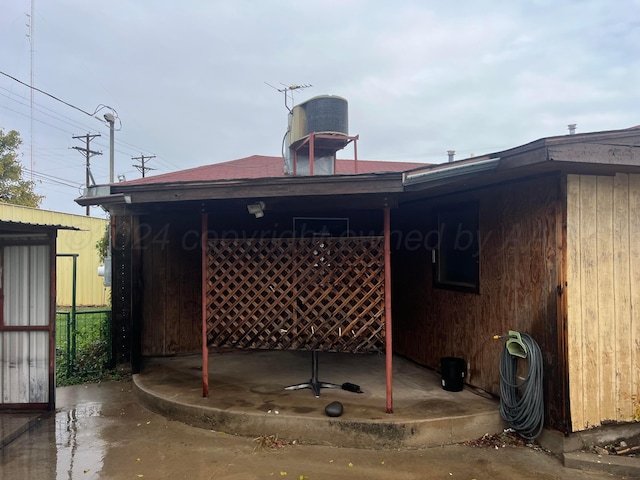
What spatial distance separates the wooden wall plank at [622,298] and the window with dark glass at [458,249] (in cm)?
128

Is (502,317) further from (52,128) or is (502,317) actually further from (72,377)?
(52,128)

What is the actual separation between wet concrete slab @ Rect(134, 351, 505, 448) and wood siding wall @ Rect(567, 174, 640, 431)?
869 mm

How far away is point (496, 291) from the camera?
4410 millimetres

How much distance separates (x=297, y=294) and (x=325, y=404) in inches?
44.2

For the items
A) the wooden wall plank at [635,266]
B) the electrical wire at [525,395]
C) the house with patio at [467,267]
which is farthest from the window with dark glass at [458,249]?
the wooden wall plank at [635,266]

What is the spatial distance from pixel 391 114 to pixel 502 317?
795 inches

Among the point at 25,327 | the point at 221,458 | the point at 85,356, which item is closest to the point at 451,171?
the point at 221,458

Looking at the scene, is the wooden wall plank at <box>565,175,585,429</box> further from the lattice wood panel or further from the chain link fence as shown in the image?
the chain link fence

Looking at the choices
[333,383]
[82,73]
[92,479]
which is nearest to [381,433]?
[333,383]

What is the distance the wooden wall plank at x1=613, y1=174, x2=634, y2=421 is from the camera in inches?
148

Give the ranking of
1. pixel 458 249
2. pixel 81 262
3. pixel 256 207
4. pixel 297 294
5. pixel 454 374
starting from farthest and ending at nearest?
pixel 81 262
pixel 458 249
pixel 454 374
pixel 297 294
pixel 256 207

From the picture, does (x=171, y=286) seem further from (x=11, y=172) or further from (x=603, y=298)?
(x=11, y=172)

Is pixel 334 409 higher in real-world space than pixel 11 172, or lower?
lower

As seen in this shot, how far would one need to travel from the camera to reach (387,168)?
9250mm
